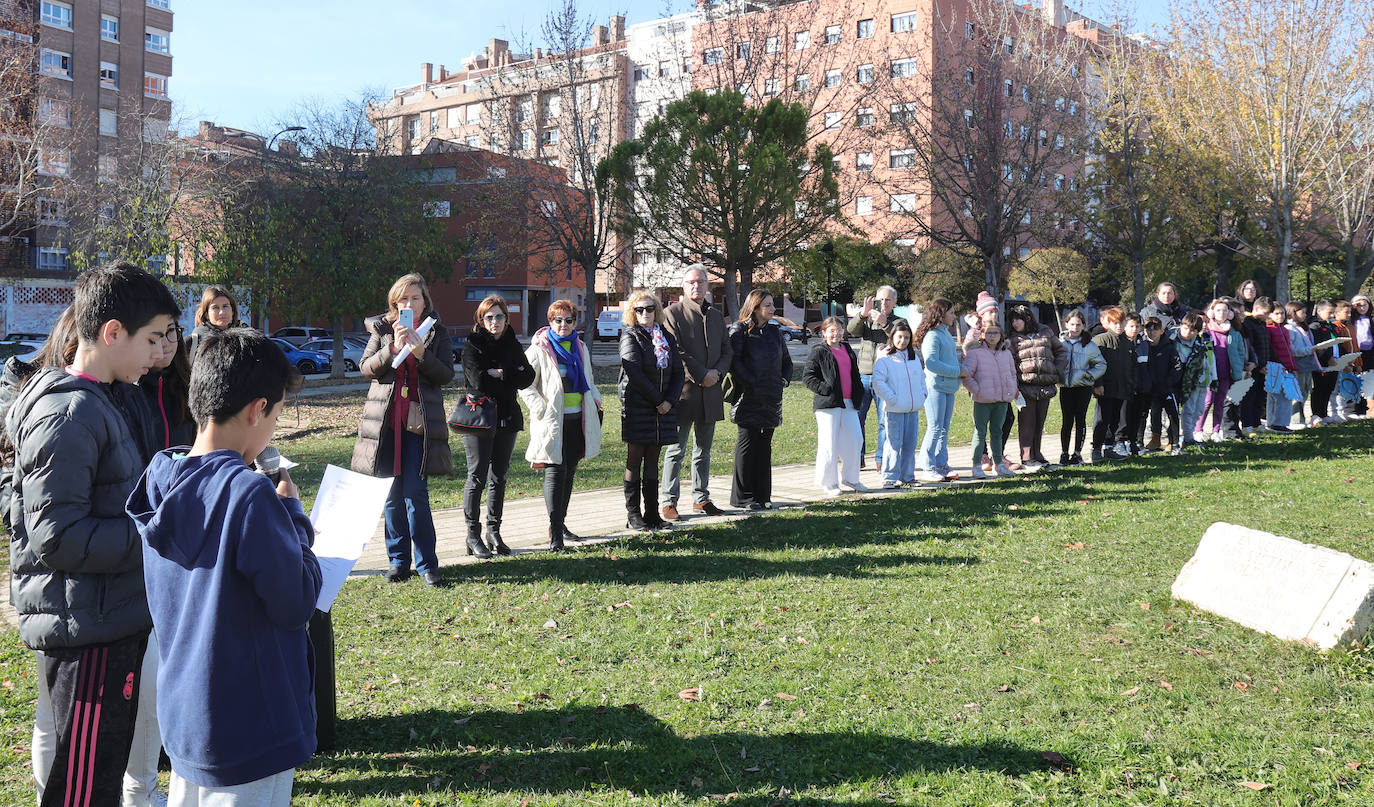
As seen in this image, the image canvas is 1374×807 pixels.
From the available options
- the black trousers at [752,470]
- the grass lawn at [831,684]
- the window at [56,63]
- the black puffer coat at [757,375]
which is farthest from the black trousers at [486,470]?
the window at [56,63]

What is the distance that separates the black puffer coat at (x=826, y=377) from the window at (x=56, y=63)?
54802 mm

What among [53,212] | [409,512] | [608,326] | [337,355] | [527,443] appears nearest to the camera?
[409,512]

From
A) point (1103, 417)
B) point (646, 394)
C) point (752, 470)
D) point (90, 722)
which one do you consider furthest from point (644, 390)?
point (1103, 417)

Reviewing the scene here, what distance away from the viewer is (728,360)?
9688 millimetres

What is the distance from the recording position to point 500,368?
25.7 feet

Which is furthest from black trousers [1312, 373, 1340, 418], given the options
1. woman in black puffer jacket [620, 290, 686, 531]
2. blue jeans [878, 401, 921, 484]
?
woman in black puffer jacket [620, 290, 686, 531]

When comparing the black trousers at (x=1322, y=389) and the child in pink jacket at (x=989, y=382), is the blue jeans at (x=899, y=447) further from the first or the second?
the black trousers at (x=1322, y=389)

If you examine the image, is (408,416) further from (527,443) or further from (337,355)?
(337,355)

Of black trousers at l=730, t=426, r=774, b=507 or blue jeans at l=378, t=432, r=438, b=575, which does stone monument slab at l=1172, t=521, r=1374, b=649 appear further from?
blue jeans at l=378, t=432, r=438, b=575

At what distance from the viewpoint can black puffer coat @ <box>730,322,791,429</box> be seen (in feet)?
32.1

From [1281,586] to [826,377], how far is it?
5.12 m

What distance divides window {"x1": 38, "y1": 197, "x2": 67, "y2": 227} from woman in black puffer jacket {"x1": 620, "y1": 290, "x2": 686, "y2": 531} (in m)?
35.2

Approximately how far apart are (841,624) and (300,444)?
13.9m

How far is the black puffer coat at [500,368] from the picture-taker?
25.5 feet
